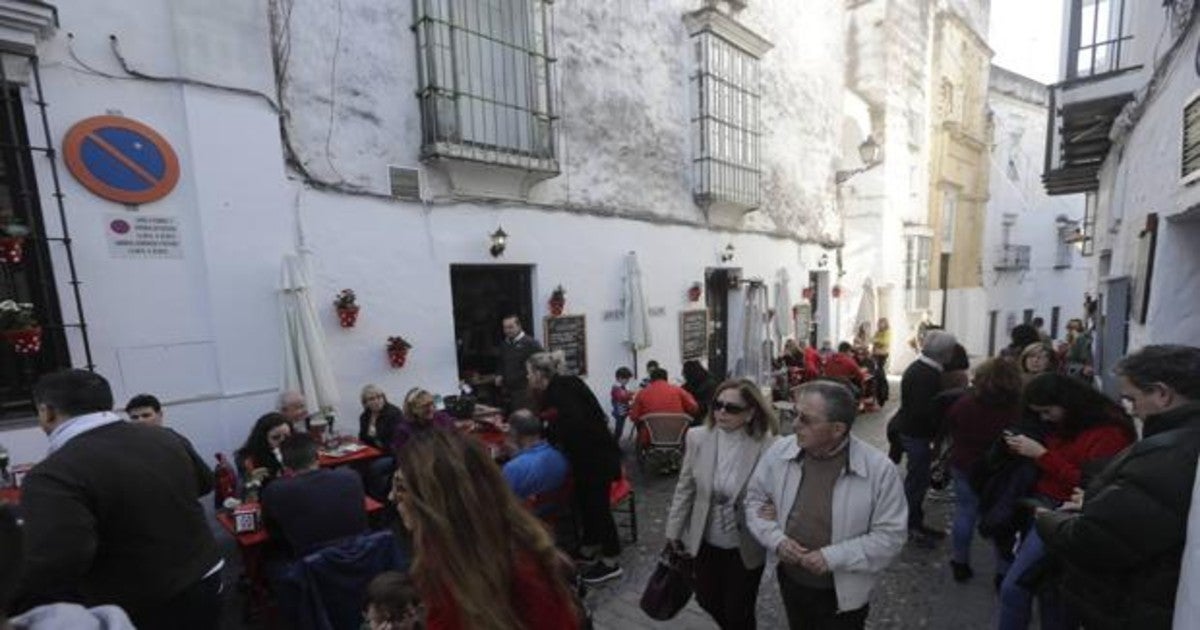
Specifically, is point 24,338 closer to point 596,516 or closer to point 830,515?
point 596,516

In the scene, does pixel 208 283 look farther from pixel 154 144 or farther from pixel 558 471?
pixel 558 471

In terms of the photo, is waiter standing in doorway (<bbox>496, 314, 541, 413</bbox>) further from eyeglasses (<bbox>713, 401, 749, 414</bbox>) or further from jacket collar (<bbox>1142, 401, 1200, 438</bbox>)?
jacket collar (<bbox>1142, 401, 1200, 438</bbox>)

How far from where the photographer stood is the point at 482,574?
4.70ft

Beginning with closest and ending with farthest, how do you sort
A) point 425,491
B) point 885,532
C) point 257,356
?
point 425,491, point 885,532, point 257,356

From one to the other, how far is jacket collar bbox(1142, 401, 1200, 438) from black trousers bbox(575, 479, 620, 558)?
3.11 metres

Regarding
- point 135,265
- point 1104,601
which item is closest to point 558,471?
point 1104,601

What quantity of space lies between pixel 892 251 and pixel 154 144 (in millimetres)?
15066

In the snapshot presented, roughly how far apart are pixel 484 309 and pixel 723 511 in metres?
4.80

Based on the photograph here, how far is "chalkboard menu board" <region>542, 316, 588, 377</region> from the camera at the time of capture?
7266mm

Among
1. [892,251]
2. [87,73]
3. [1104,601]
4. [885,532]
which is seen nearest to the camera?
[1104,601]

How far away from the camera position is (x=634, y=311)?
8.02m

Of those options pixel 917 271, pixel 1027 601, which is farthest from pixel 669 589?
pixel 917 271

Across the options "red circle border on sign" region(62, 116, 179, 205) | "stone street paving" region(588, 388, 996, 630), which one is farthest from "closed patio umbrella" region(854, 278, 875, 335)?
"red circle border on sign" region(62, 116, 179, 205)

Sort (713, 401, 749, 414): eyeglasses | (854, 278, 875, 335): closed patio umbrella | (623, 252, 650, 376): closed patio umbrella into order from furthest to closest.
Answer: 1. (854, 278, 875, 335): closed patio umbrella
2. (623, 252, 650, 376): closed patio umbrella
3. (713, 401, 749, 414): eyeglasses
